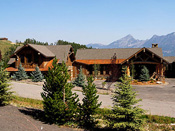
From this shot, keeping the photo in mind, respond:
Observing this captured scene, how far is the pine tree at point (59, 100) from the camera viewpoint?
1183 centimetres

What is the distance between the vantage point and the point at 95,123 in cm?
1220

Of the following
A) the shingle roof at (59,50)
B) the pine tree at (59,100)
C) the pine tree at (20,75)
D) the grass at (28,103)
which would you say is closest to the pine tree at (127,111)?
the pine tree at (59,100)

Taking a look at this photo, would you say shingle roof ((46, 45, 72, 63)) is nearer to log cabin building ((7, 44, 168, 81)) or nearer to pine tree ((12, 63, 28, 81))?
log cabin building ((7, 44, 168, 81))

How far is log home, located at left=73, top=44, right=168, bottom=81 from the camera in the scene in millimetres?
33281

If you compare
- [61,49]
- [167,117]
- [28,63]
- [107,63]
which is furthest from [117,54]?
[167,117]

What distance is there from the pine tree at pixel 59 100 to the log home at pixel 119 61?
60.4 ft

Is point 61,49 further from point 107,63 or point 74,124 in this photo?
point 74,124

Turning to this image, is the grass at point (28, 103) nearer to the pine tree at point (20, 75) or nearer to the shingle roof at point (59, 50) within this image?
the pine tree at point (20, 75)

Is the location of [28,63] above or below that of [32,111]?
above

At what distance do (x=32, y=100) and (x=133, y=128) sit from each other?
1095cm

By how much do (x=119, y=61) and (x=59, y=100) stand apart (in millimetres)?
28161

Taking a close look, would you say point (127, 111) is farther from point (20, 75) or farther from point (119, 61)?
point (119, 61)

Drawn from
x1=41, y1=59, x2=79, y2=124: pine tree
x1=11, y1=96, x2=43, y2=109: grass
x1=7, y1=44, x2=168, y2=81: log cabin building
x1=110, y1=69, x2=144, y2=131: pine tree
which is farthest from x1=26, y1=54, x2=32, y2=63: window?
x1=110, y1=69, x2=144, y2=131: pine tree

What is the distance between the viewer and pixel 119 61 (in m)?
38.7
